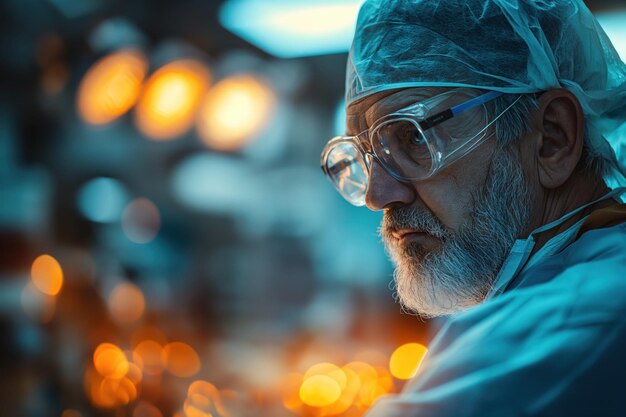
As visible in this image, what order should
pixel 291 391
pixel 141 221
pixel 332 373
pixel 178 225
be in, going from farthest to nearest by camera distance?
1. pixel 178 225
2. pixel 141 221
3. pixel 332 373
4. pixel 291 391

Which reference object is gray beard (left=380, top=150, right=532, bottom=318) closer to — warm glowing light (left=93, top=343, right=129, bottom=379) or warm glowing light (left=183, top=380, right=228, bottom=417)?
warm glowing light (left=183, top=380, right=228, bottom=417)

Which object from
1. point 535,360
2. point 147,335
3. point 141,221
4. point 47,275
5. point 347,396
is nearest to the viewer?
point 535,360

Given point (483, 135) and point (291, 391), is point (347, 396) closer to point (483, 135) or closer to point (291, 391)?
point (291, 391)

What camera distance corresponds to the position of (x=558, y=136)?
125 centimetres

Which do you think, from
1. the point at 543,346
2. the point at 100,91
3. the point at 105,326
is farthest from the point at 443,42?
the point at 105,326

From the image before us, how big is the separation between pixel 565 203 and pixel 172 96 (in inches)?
152

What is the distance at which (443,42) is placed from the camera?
1.26m

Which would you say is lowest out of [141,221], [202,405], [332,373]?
[202,405]

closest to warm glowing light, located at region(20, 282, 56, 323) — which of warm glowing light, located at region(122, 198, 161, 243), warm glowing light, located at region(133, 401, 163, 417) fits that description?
warm glowing light, located at region(122, 198, 161, 243)

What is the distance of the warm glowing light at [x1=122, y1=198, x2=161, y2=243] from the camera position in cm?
635

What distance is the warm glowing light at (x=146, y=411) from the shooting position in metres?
3.00

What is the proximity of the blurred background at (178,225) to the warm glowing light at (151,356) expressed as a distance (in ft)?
0.07

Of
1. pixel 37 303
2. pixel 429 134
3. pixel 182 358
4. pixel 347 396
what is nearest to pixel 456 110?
pixel 429 134

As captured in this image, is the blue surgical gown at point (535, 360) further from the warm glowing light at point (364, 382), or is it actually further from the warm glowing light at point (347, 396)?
the warm glowing light at point (364, 382)
